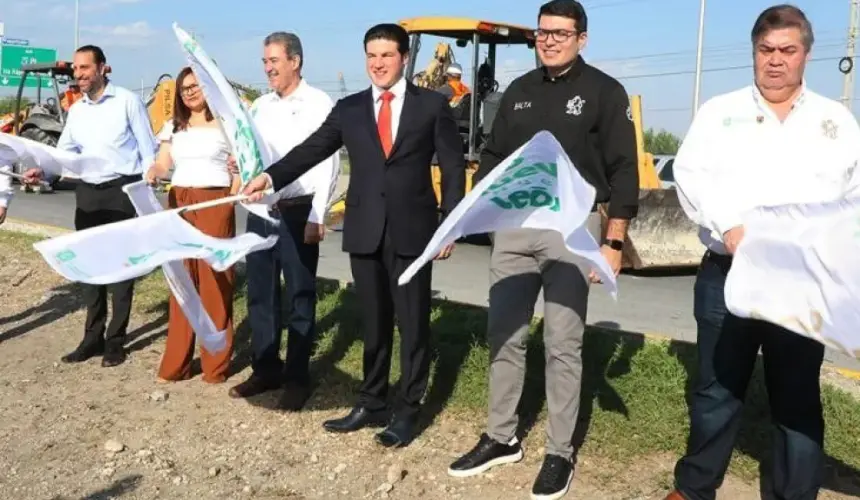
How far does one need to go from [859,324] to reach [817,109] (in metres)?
0.83

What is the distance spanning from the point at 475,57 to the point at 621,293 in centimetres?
418

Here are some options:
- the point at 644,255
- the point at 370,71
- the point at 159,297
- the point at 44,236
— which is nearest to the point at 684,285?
the point at 644,255

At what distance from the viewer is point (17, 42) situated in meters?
39.4

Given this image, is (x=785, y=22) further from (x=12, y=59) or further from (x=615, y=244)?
(x=12, y=59)

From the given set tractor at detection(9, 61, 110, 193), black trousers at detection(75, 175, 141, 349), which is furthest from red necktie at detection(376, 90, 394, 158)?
tractor at detection(9, 61, 110, 193)

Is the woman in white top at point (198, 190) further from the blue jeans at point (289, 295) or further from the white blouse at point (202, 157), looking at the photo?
the blue jeans at point (289, 295)

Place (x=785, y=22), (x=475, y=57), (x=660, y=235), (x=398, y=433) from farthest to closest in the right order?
(x=475, y=57) → (x=660, y=235) → (x=398, y=433) → (x=785, y=22)

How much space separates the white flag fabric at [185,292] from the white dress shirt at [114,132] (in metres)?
0.86

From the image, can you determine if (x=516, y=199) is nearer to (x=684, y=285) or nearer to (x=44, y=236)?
(x=684, y=285)

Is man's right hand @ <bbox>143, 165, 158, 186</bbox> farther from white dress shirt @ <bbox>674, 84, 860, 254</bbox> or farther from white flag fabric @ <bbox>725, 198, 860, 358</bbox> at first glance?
white flag fabric @ <bbox>725, 198, 860, 358</bbox>

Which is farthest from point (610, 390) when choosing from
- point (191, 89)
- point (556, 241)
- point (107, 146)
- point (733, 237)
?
point (107, 146)

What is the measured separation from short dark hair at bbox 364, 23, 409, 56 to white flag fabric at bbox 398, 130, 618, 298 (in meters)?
1.02

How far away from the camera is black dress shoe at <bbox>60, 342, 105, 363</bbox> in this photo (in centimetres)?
577

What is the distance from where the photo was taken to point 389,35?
13.5 ft
